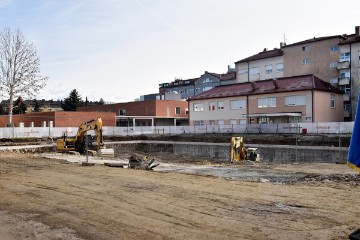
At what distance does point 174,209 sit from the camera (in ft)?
31.5

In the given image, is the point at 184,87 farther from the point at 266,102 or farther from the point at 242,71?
the point at 266,102

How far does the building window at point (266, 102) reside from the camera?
53528mm

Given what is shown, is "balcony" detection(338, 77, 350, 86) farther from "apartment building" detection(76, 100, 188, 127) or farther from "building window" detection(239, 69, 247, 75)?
"apartment building" detection(76, 100, 188, 127)

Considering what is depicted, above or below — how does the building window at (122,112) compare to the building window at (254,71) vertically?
below

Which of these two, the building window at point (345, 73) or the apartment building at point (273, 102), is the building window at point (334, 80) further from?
the apartment building at point (273, 102)

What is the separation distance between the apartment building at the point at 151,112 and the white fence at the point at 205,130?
14792 mm

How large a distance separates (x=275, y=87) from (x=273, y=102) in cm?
217

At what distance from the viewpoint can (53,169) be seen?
1973 cm

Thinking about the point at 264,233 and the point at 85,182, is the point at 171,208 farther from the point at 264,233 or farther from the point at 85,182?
the point at 85,182

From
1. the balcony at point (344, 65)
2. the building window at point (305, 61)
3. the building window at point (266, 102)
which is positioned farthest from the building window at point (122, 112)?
the balcony at point (344, 65)

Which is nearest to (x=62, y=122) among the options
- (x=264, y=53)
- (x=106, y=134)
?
(x=106, y=134)

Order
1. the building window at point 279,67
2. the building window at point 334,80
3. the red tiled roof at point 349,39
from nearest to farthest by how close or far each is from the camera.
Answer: the red tiled roof at point 349,39 → the building window at point 334,80 → the building window at point 279,67

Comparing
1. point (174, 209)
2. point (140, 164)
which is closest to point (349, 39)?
point (140, 164)

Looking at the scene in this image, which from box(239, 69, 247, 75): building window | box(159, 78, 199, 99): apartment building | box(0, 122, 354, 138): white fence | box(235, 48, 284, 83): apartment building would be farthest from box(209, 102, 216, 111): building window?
box(159, 78, 199, 99): apartment building
